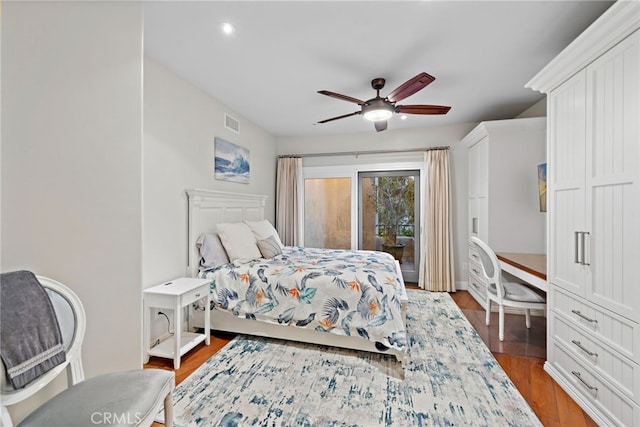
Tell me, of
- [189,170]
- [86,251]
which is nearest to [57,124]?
[86,251]

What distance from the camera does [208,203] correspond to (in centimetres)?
308

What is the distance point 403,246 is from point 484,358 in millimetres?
2527

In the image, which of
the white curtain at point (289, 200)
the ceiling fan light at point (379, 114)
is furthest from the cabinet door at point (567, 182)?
the white curtain at point (289, 200)

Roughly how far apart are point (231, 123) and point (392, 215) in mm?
2962

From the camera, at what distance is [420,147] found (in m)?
4.46

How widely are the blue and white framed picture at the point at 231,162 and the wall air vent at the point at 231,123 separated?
0.21 meters

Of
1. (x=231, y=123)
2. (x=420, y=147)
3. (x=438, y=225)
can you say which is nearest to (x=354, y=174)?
(x=420, y=147)

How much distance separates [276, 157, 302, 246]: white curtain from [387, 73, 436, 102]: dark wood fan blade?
103 inches

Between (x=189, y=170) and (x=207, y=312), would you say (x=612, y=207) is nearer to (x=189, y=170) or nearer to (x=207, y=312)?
(x=207, y=312)

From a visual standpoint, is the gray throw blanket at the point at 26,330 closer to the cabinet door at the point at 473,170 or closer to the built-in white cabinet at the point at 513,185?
the built-in white cabinet at the point at 513,185

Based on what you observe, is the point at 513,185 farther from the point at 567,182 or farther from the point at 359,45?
the point at 359,45

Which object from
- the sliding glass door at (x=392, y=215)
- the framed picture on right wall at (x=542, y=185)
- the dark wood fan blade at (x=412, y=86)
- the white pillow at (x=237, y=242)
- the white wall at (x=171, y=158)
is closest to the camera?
the dark wood fan blade at (x=412, y=86)

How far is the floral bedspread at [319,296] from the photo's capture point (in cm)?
221

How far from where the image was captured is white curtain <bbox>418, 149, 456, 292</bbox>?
4.25 metres
